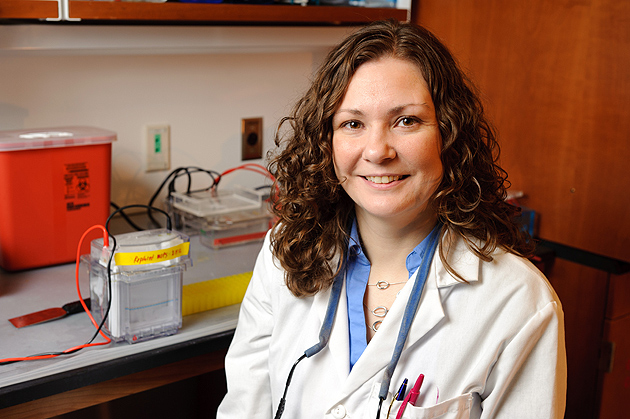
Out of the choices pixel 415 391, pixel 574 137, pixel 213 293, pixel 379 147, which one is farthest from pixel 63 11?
pixel 574 137

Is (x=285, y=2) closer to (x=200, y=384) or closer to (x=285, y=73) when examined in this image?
(x=285, y=73)

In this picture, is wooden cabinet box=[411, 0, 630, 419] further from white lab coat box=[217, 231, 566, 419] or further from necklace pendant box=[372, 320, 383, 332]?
necklace pendant box=[372, 320, 383, 332]

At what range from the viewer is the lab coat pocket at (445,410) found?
39.3 inches

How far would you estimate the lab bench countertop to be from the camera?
1082mm

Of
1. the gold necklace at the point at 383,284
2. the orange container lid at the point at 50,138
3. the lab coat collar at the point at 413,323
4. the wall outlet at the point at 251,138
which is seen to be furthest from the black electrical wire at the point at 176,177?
the lab coat collar at the point at 413,323

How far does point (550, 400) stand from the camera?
99cm

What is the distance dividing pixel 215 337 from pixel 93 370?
26cm

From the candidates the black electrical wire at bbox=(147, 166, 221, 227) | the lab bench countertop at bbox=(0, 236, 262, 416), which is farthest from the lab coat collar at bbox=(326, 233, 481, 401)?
the black electrical wire at bbox=(147, 166, 221, 227)

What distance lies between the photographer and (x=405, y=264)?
1.13m

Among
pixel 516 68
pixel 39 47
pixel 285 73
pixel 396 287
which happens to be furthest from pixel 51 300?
pixel 516 68

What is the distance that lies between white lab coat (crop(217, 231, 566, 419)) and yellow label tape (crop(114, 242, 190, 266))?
1.06 feet

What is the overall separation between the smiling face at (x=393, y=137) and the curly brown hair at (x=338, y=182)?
0.8 inches

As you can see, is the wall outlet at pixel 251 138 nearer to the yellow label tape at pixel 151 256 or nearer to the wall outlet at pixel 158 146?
the wall outlet at pixel 158 146

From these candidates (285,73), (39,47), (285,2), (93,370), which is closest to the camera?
(93,370)
